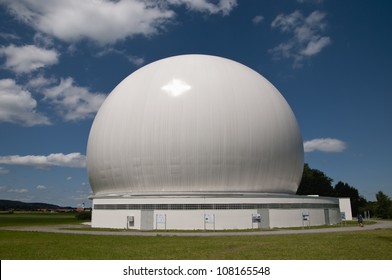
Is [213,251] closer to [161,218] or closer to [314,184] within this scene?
[161,218]

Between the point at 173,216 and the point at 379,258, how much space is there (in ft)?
54.5

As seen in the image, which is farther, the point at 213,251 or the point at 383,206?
the point at 383,206

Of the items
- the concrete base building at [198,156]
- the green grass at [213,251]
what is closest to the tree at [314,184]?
the concrete base building at [198,156]

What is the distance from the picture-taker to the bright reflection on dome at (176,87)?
2923 centimetres

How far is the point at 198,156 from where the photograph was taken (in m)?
27.2

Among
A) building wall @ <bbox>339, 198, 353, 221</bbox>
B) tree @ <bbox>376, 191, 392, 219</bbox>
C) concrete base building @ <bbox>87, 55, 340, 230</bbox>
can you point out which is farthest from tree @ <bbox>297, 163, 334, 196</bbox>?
concrete base building @ <bbox>87, 55, 340, 230</bbox>

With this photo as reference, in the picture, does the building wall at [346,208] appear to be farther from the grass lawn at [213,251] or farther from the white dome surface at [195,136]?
the grass lawn at [213,251]

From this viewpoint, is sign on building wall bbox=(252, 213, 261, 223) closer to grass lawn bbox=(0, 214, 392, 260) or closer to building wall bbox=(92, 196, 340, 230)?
building wall bbox=(92, 196, 340, 230)

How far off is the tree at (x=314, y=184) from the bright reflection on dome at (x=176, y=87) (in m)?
40.2

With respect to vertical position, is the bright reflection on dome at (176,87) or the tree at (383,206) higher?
the bright reflection on dome at (176,87)

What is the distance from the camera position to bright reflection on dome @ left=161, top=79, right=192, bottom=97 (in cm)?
2923

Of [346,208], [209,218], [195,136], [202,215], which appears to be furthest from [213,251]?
[346,208]

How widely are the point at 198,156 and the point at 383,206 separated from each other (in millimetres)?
38858

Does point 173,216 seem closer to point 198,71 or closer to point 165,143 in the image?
point 165,143
